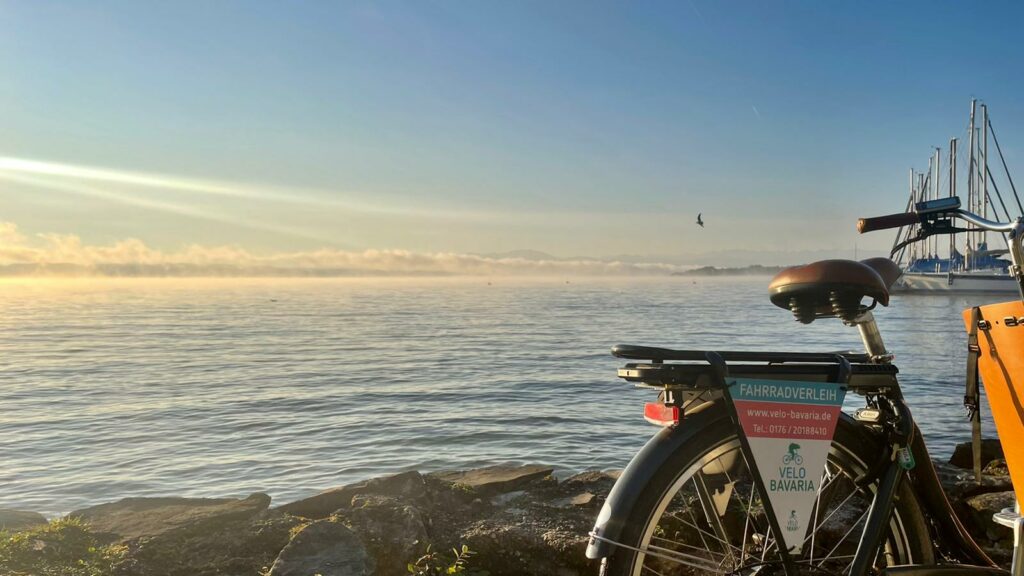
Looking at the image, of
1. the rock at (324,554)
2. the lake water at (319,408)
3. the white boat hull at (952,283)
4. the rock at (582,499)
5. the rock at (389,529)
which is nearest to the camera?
the rock at (324,554)

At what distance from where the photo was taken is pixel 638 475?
8.21 ft

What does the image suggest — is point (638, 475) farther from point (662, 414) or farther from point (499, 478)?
point (499, 478)

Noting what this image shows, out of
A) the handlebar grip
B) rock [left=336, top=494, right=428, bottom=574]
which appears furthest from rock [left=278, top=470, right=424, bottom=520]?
the handlebar grip

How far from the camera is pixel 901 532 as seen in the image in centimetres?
298

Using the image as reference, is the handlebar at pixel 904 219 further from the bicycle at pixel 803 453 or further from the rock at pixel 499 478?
the rock at pixel 499 478

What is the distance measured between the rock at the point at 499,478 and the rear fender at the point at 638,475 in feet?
12.0

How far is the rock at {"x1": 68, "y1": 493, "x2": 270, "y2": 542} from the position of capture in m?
5.18

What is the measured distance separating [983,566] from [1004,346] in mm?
951

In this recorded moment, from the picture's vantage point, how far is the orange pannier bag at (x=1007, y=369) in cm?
252

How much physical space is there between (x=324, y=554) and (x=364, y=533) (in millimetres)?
348

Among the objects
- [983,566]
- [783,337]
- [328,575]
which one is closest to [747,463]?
[983,566]

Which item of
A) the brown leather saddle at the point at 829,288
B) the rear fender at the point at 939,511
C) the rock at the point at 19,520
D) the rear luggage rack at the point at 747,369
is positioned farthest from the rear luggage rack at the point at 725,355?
the rock at the point at 19,520

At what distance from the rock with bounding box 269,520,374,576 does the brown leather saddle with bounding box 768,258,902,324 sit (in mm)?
2697

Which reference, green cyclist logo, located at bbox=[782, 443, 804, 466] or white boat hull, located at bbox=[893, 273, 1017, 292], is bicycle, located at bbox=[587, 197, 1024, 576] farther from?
white boat hull, located at bbox=[893, 273, 1017, 292]
